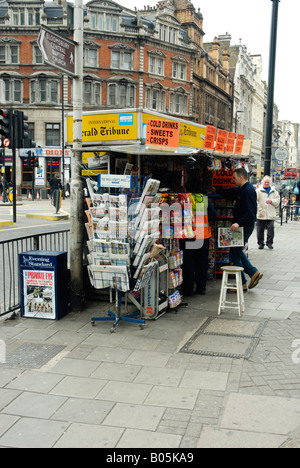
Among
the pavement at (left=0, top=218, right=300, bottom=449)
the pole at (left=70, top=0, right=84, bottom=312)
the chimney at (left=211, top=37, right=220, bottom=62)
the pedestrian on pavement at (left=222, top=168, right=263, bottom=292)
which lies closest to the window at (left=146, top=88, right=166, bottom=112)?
the chimney at (left=211, top=37, right=220, bottom=62)

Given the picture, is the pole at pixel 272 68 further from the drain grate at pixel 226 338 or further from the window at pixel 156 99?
the window at pixel 156 99

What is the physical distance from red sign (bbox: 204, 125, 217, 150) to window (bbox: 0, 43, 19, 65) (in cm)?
4205

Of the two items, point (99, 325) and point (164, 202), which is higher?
point (164, 202)

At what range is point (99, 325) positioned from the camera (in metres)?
6.50

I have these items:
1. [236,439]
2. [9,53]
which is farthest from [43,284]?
[9,53]

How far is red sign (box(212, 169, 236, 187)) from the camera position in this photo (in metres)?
9.70

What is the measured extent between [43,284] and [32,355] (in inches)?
57.4

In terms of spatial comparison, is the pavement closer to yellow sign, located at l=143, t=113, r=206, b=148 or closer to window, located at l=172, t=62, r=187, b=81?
yellow sign, located at l=143, t=113, r=206, b=148

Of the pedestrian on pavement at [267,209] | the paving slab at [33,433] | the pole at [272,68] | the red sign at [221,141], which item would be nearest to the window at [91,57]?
the pole at [272,68]

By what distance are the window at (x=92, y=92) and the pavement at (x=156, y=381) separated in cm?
4187

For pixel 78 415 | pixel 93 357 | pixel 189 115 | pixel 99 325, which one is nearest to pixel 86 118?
pixel 99 325
